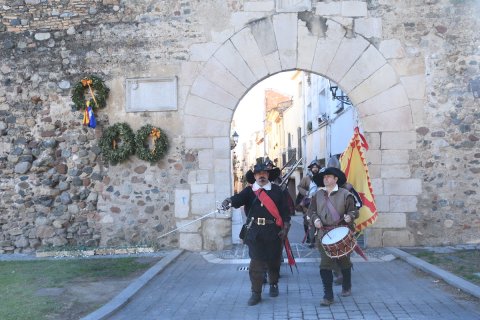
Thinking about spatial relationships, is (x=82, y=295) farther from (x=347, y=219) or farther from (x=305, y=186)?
(x=305, y=186)

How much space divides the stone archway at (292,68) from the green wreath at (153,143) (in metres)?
0.48

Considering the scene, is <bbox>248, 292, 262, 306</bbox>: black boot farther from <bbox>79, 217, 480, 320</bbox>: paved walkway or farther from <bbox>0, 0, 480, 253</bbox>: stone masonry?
<bbox>0, 0, 480, 253</bbox>: stone masonry

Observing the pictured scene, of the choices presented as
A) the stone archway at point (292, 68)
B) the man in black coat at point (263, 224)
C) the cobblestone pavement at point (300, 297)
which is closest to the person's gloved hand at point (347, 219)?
the man in black coat at point (263, 224)

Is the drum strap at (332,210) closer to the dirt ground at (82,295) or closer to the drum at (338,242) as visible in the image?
the drum at (338,242)

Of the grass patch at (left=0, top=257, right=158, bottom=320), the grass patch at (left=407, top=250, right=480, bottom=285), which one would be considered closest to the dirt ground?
the grass patch at (left=0, top=257, right=158, bottom=320)

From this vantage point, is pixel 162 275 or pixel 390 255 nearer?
pixel 162 275

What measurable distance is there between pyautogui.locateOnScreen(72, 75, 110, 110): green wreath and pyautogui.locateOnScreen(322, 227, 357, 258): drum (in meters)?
5.97

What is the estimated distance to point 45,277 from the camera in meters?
7.92

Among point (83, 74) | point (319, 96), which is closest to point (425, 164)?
point (83, 74)

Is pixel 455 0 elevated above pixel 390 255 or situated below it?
above

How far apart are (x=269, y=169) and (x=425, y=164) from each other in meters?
4.60

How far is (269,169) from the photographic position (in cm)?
682

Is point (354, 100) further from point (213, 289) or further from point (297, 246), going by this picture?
point (213, 289)

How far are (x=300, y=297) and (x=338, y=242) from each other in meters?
0.95
